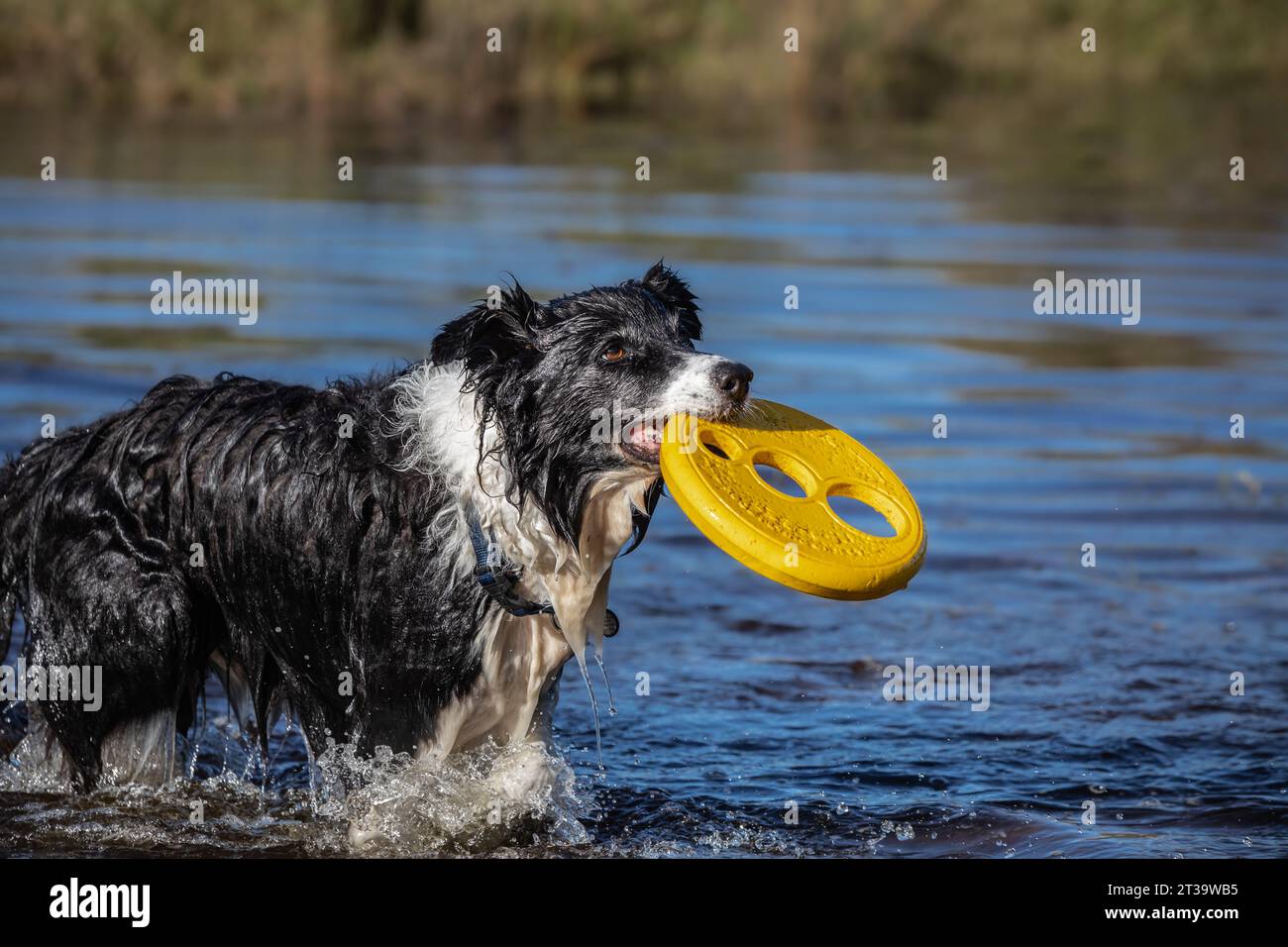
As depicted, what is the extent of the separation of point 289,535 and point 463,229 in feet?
43.4

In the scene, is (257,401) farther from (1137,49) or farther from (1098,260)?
(1137,49)

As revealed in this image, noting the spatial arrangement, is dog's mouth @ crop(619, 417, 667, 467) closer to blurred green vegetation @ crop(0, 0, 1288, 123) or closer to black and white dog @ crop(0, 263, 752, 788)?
black and white dog @ crop(0, 263, 752, 788)

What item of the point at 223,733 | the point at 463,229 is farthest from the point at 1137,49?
the point at 223,733

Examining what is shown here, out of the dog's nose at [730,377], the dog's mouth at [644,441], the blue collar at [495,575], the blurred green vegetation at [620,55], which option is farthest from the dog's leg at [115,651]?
the blurred green vegetation at [620,55]

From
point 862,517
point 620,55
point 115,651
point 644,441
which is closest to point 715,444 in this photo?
point 644,441

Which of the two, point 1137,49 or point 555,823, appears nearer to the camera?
point 555,823

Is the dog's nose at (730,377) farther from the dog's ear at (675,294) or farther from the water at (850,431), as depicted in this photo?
the water at (850,431)

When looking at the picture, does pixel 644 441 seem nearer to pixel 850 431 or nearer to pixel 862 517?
pixel 862 517

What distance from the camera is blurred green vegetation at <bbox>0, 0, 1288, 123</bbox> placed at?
28.9 meters

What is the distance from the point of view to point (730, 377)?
580cm

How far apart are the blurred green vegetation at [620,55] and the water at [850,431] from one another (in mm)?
4157

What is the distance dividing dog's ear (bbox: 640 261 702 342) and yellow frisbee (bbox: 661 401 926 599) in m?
0.34

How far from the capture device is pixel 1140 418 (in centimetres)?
1295

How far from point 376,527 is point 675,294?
1286 mm
